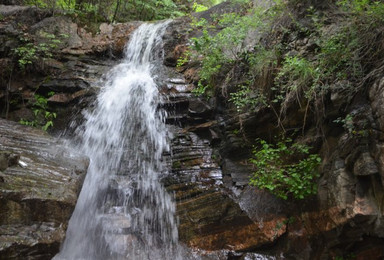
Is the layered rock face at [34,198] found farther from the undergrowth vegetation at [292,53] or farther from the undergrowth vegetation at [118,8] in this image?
the undergrowth vegetation at [118,8]

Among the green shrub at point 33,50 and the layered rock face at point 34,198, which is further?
the green shrub at point 33,50

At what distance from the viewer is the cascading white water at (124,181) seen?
4297mm

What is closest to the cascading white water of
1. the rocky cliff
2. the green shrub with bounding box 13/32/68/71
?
the rocky cliff

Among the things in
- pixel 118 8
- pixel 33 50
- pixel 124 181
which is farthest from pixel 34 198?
pixel 118 8

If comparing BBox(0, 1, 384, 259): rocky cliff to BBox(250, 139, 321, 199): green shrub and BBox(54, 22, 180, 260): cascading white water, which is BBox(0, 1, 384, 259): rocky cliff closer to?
BBox(250, 139, 321, 199): green shrub

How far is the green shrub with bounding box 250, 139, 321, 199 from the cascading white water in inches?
74.0

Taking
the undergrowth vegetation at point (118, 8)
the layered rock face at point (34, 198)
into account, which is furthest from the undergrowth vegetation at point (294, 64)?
the undergrowth vegetation at point (118, 8)

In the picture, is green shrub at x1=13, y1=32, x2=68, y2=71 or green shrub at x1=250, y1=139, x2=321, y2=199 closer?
green shrub at x1=250, y1=139, x2=321, y2=199

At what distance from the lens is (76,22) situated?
388 inches

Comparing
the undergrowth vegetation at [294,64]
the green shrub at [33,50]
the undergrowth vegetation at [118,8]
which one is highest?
the undergrowth vegetation at [118,8]

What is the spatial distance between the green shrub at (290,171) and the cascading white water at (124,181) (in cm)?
188

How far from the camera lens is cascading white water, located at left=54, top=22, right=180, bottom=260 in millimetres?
4297

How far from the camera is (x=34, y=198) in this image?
3.31 metres

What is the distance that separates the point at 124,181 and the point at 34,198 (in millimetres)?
2187
